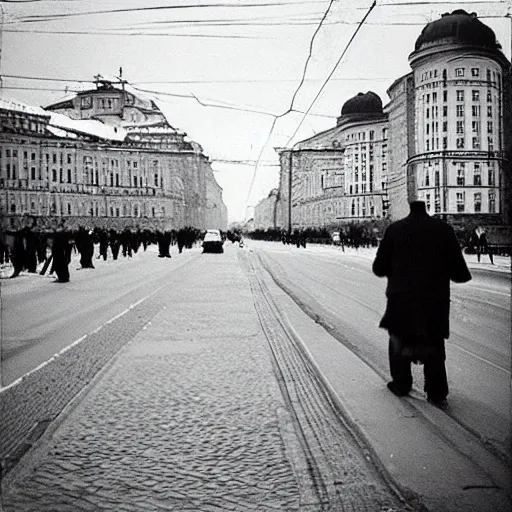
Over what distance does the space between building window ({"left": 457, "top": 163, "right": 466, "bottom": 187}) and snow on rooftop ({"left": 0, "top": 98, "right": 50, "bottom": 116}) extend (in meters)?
2.12

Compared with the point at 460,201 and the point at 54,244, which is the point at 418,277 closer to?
the point at 460,201

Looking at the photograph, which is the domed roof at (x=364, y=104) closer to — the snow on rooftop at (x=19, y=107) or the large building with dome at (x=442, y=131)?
the large building with dome at (x=442, y=131)

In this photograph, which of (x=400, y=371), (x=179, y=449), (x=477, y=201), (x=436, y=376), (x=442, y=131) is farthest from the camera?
(x=400, y=371)

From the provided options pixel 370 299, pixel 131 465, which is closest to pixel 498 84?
pixel 131 465

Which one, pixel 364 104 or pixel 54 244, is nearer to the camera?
pixel 364 104

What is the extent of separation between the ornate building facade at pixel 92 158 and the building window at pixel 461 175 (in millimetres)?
1650

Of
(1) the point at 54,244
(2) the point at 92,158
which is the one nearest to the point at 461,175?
(2) the point at 92,158

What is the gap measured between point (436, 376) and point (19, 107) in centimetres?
289

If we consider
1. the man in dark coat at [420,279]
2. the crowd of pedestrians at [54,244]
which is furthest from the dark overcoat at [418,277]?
the crowd of pedestrians at [54,244]

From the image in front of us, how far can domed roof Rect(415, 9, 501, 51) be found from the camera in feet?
8.45

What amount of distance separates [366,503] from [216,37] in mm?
2272

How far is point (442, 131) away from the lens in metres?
2.93

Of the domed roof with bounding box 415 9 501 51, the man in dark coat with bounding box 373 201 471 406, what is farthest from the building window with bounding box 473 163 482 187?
the domed roof with bounding box 415 9 501 51

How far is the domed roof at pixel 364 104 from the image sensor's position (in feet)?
10.4
